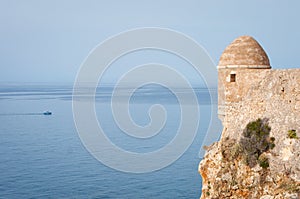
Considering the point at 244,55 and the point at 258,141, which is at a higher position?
the point at 244,55

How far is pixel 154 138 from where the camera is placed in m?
42.6

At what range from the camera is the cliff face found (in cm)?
995

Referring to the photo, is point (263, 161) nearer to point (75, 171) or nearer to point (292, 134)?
point (292, 134)

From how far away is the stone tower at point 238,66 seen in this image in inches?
476

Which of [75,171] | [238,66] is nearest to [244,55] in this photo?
[238,66]

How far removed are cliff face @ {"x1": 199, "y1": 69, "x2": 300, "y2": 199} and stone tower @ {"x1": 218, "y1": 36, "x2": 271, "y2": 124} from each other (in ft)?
0.11

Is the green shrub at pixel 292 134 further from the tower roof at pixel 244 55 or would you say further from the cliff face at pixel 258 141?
the tower roof at pixel 244 55

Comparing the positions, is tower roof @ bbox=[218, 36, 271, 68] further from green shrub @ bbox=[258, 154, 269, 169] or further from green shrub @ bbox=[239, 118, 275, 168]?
green shrub @ bbox=[258, 154, 269, 169]

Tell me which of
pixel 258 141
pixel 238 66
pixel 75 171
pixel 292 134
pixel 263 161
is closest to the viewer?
pixel 292 134

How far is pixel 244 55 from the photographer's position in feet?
40.4

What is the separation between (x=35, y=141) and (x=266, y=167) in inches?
1361

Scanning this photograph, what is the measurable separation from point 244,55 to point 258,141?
303 cm

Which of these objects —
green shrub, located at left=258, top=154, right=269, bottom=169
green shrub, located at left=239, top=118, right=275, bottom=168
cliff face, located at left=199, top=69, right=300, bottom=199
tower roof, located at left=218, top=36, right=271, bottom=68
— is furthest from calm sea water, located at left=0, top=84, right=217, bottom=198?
green shrub, located at left=258, top=154, right=269, bottom=169

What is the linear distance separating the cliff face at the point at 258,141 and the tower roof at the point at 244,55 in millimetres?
333
